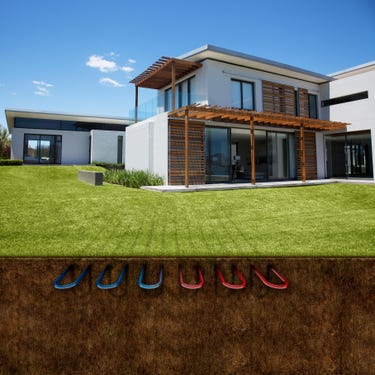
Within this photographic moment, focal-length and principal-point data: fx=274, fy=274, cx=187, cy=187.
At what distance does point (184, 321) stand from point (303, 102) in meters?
17.4

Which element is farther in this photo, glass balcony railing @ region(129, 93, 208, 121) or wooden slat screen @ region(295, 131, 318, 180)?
wooden slat screen @ region(295, 131, 318, 180)

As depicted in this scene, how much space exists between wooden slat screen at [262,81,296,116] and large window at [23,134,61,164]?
19.0 meters

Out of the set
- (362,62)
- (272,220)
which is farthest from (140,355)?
(362,62)

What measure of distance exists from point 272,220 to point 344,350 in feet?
11.4

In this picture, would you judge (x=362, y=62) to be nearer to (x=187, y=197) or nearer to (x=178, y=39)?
(x=178, y=39)

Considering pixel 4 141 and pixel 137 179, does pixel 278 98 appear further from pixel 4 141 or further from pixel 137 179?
pixel 4 141

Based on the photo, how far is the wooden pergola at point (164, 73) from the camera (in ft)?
42.5

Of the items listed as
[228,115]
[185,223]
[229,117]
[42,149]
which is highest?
[42,149]

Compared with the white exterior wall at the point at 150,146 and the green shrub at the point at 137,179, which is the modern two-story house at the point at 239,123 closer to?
the white exterior wall at the point at 150,146

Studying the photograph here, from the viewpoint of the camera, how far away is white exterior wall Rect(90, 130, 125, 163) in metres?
24.2

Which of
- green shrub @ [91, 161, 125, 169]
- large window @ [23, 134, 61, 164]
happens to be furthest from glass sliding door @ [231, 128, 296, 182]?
large window @ [23, 134, 61, 164]

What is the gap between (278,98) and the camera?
1644cm

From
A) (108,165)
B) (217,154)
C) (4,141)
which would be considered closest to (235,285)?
(217,154)

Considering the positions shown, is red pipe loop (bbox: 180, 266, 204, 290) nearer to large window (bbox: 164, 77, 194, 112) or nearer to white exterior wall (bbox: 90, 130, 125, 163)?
large window (bbox: 164, 77, 194, 112)
